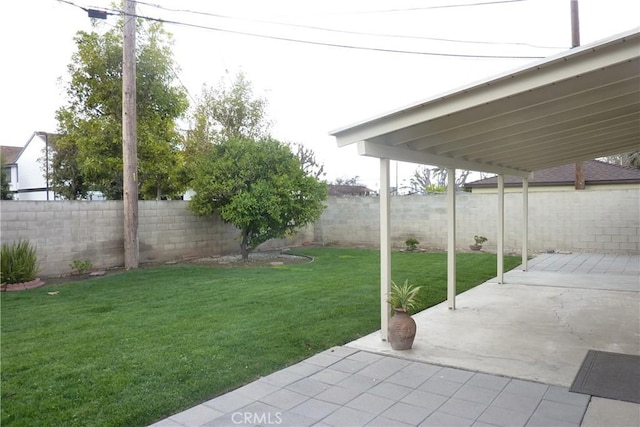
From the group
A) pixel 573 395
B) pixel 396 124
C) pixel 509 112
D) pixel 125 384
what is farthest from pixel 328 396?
pixel 509 112

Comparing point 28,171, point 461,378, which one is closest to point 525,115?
point 461,378

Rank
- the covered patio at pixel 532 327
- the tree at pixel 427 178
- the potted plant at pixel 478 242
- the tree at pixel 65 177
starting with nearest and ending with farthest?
the covered patio at pixel 532 327
the potted plant at pixel 478 242
the tree at pixel 65 177
the tree at pixel 427 178

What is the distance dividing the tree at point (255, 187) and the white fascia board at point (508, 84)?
6.17 meters

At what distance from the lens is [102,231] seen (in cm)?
974

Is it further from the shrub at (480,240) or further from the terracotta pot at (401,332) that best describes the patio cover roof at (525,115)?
the shrub at (480,240)

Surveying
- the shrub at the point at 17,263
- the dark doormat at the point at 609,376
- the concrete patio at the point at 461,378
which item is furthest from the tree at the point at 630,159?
the shrub at the point at 17,263

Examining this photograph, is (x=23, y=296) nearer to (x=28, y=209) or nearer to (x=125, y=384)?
(x=28, y=209)

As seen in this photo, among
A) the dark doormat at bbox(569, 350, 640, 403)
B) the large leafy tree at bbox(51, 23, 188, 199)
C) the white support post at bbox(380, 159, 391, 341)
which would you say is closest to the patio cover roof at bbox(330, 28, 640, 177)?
the white support post at bbox(380, 159, 391, 341)

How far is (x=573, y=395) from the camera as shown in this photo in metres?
3.36

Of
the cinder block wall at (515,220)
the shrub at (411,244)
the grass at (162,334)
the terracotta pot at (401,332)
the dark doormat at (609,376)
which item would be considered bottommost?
the dark doormat at (609,376)

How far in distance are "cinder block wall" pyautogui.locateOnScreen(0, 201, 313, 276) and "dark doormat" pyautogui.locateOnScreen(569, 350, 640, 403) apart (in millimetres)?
9080

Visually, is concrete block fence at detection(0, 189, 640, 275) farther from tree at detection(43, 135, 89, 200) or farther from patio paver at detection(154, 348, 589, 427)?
tree at detection(43, 135, 89, 200)

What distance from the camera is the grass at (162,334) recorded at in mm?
3262

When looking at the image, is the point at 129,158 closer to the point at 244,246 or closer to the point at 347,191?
the point at 244,246
